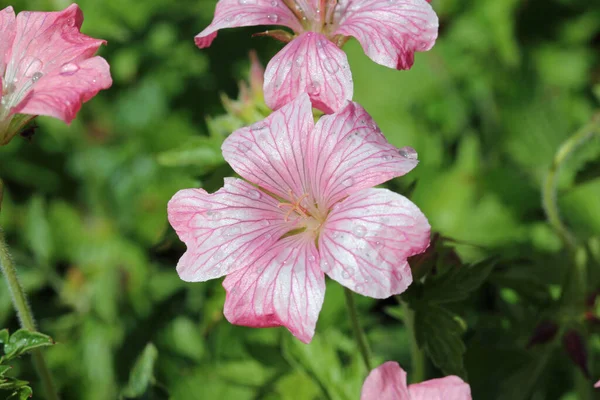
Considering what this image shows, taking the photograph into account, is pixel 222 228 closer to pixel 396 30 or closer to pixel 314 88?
pixel 314 88

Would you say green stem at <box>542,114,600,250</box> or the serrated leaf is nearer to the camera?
Answer: the serrated leaf

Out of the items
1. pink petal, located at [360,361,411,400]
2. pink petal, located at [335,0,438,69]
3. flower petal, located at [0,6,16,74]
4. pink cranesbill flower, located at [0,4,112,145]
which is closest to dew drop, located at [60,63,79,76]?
pink cranesbill flower, located at [0,4,112,145]

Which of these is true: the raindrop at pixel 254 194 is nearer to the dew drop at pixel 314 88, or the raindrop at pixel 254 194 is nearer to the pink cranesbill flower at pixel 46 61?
the dew drop at pixel 314 88

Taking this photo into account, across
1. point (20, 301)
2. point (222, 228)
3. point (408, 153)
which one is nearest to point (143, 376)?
point (20, 301)

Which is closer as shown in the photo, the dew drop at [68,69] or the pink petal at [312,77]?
the dew drop at [68,69]

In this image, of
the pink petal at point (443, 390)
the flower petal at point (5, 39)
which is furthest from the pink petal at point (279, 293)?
the flower petal at point (5, 39)

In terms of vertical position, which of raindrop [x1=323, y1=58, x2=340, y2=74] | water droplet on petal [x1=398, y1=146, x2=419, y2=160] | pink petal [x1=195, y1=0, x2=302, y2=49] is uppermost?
pink petal [x1=195, y1=0, x2=302, y2=49]

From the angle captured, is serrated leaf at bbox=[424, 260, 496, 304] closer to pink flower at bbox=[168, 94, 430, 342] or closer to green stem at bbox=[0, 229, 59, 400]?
pink flower at bbox=[168, 94, 430, 342]

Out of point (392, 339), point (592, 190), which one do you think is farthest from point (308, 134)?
point (592, 190)
